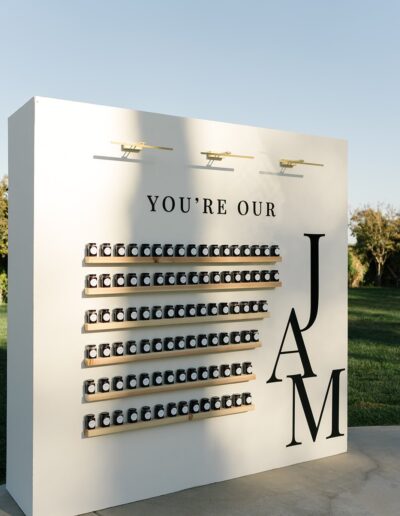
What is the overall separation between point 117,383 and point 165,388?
34 centimetres

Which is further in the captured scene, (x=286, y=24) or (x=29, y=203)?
(x=286, y=24)

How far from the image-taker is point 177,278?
164 inches

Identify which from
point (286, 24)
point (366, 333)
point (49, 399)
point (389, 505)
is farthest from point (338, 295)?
point (366, 333)

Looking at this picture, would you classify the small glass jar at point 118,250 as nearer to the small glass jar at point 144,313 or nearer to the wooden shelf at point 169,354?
the small glass jar at point 144,313

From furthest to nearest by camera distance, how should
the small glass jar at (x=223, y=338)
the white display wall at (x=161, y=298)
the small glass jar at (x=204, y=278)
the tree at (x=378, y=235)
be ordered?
the tree at (x=378, y=235) → the small glass jar at (x=223, y=338) → the small glass jar at (x=204, y=278) → the white display wall at (x=161, y=298)

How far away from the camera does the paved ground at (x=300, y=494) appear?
3.88m

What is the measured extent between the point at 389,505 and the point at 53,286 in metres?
2.46

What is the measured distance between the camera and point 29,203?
373 centimetres

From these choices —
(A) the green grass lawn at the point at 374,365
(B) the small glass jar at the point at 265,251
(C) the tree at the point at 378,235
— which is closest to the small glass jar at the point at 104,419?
(B) the small glass jar at the point at 265,251

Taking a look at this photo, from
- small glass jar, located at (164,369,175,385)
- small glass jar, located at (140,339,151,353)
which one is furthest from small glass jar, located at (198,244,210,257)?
small glass jar, located at (164,369,175,385)

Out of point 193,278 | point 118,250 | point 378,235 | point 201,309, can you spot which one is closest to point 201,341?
point 201,309

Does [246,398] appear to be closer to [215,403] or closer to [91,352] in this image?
[215,403]

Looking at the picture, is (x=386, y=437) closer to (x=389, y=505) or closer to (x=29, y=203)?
(x=389, y=505)

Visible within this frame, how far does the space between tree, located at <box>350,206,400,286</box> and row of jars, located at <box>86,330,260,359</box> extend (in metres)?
23.7
